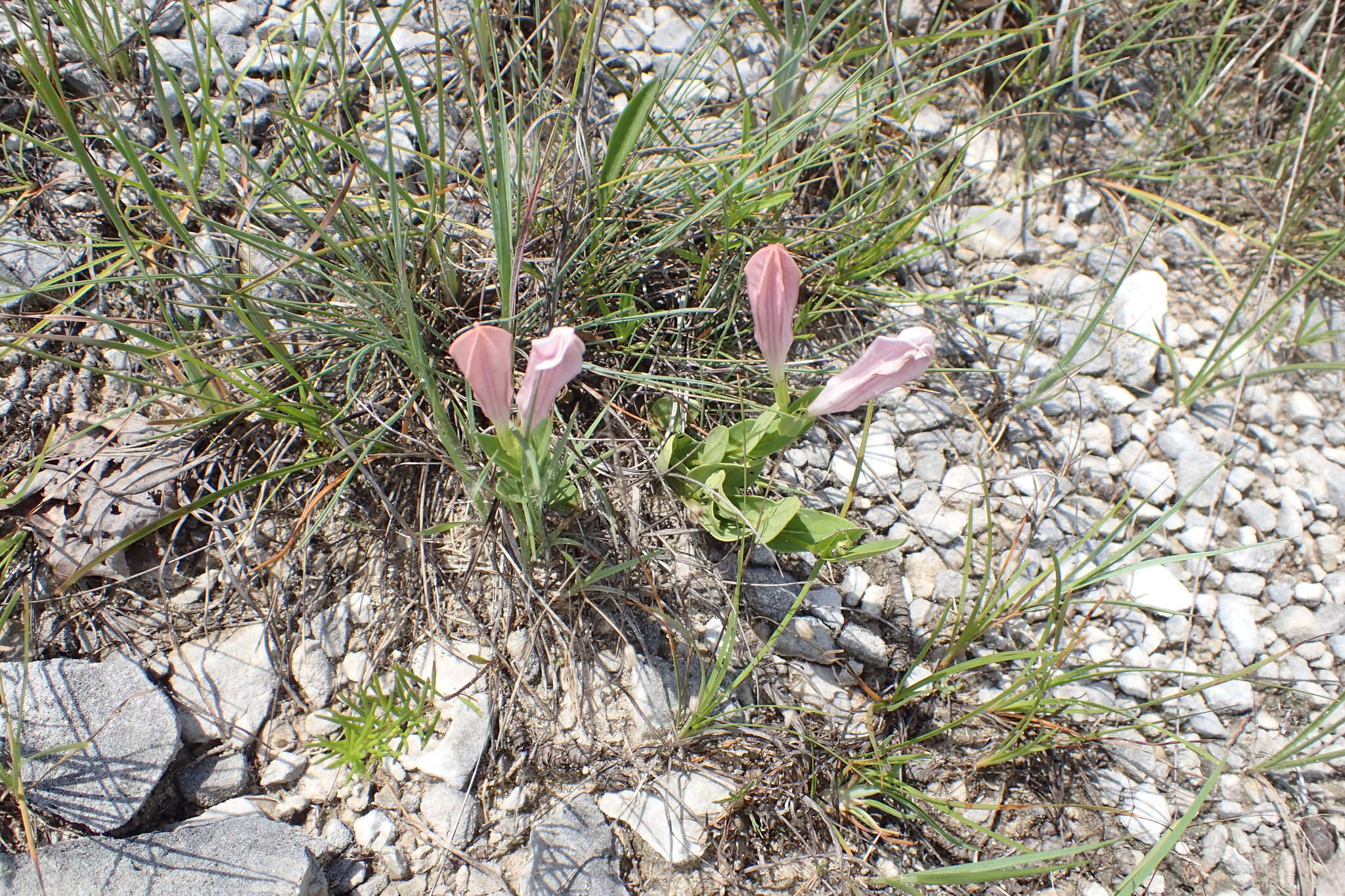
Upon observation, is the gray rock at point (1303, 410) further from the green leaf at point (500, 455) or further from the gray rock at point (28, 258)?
the gray rock at point (28, 258)

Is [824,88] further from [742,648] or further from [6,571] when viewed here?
Result: [6,571]

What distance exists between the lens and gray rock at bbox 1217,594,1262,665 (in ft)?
6.46

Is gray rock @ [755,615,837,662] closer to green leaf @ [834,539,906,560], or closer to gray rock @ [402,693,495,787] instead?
green leaf @ [834,539,906,560]

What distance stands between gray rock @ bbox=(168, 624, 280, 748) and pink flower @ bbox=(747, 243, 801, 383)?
46.5 inches

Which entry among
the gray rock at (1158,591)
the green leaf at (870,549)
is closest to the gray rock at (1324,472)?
the gray rock at (1158,591)

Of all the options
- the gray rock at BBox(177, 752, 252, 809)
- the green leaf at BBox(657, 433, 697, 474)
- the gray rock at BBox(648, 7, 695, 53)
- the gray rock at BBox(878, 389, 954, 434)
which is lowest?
the gray rock at BBox(177, 752, 252, 809)

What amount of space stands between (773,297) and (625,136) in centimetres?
60

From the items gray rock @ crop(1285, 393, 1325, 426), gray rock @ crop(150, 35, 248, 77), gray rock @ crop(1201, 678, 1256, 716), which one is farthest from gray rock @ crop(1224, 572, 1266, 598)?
gray rock @ crop(150, 35, 248, 77)

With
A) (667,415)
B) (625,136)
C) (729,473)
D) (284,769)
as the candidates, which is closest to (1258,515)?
(729,473)

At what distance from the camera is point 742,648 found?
1731 millimetres

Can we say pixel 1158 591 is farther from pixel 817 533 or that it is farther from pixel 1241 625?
pixel 817 533

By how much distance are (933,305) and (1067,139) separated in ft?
2.73

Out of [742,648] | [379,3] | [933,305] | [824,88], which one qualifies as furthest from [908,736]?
[379,3]

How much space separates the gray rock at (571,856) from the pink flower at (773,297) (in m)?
0.96
